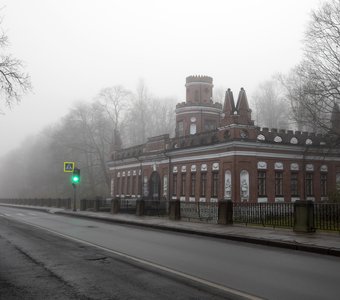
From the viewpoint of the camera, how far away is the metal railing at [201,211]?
2471 cm

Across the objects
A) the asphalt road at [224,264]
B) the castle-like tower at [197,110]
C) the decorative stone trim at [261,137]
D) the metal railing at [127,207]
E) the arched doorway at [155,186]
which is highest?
the castle-like tower at [197,110]

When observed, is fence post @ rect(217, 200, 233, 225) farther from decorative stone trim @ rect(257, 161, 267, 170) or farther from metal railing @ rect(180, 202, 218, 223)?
decorative stone trim @ rect(257, 161, 267, 170)

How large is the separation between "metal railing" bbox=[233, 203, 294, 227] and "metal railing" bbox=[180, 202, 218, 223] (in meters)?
3.23

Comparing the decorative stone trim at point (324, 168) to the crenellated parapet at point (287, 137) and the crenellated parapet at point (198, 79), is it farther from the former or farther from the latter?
the crenellated parapet at point (198, 79)

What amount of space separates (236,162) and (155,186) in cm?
1472

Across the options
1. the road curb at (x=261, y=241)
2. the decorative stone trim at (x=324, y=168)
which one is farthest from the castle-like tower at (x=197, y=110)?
the road curb at (x=261, y=241)

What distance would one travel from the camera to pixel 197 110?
4841 cm

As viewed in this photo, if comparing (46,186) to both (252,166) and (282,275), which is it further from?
(282,275)

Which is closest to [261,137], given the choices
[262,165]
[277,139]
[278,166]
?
[277,139]

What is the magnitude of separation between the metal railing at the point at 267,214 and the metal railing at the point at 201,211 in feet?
10.6

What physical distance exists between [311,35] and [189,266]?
86.9ft

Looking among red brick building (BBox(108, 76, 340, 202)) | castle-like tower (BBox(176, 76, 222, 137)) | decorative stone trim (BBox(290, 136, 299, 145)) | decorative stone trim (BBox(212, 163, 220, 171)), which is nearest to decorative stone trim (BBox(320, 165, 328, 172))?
red brick building (BBox(108, 76, 340, 202))

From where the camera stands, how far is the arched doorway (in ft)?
151

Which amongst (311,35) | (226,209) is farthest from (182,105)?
(226,209)
